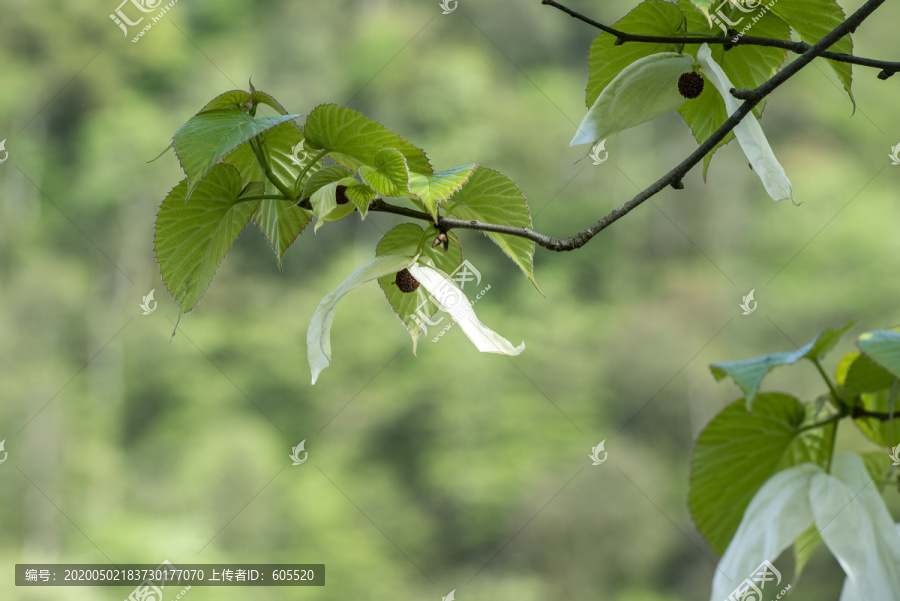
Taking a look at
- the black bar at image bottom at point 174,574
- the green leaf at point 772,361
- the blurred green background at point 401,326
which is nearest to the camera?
the green leaf at point 772,361

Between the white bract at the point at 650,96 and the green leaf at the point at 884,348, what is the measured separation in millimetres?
114

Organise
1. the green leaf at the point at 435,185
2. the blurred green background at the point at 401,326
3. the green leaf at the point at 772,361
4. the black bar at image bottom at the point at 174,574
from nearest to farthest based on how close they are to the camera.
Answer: the green leaf at the point at 435,185 → the green leaf at the point at 772,361 → the black bar at image bottom at the point at 174,574 → the blurred green background at the point at 401,326

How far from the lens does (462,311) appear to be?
24cm

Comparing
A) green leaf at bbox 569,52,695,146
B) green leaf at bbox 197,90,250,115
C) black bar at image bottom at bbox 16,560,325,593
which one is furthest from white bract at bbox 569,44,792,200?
black bar at image bottom at bbox 16,560,325,593

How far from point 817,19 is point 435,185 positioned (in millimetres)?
154

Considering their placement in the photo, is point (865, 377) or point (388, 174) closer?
point (388, 174)

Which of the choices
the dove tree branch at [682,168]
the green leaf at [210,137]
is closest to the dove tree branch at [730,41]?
the dove tree branch at [682,168]

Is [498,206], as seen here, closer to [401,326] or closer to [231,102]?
[231,102]

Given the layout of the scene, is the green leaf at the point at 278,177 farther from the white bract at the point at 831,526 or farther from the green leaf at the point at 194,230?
the white bract at the point at 831,526

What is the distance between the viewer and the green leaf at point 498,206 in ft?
0.89

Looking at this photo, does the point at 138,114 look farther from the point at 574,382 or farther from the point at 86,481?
the point at 574,382

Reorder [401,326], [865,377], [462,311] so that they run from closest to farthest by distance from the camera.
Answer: [462,311] → [865,377] → [401,326]

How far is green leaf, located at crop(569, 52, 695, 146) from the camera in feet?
0.86

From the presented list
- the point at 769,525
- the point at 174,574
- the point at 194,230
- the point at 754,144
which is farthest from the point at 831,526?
the point at 174,574
